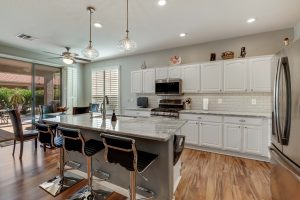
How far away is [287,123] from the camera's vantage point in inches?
62.7

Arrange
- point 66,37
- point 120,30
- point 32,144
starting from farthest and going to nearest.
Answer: point 32,144
point 66,37
point 120,30

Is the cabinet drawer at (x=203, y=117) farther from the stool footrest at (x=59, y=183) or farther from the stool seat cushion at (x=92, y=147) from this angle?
the stool footrest at (x=59, y=183)

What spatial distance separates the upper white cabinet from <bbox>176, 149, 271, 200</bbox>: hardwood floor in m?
2.37

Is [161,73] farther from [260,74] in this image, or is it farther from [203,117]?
[260,74]

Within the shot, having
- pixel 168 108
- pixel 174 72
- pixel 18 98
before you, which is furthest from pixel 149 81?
pixel 18 98

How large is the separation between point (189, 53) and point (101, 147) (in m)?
3.75

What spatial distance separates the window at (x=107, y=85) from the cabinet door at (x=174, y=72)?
2.35 meters

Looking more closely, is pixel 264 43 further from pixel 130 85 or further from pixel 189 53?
pixel 130 85

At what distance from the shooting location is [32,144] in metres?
4.61

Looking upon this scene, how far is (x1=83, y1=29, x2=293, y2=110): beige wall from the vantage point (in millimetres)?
3814

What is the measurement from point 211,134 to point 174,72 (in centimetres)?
198

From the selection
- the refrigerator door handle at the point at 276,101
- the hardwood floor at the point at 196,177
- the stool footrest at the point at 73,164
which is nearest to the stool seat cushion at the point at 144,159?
the hardwood floor at the point at 196,177

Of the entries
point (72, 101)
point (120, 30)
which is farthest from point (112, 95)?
point (120, 30)

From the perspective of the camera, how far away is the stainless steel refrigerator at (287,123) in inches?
56.4
